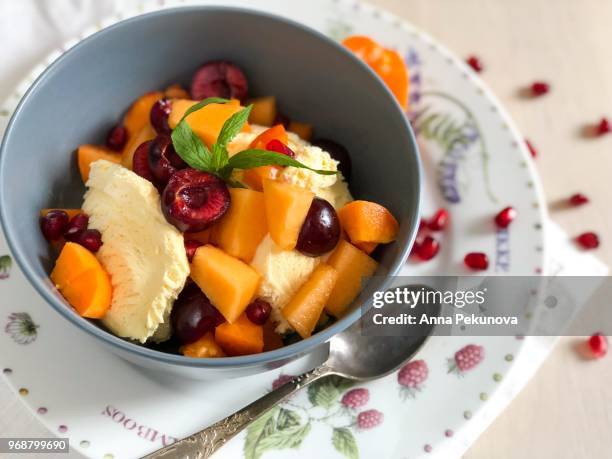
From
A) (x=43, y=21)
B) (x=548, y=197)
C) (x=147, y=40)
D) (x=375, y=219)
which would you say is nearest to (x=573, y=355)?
(x=548, y=197)

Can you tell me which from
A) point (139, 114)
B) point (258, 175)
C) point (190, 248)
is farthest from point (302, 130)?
point (190, 248)

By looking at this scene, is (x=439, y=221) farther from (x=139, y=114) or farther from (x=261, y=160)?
(x=139, y=114)

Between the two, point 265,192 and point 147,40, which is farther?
point 147,40

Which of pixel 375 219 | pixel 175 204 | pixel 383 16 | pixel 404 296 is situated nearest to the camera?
pixel 175 204

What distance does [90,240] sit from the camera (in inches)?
71.9

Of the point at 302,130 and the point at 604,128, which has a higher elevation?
the point at 604,128

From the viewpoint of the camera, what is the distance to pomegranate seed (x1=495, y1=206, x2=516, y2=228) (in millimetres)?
2184

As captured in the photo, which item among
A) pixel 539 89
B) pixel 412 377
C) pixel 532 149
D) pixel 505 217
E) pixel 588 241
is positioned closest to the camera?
pixel 412 377

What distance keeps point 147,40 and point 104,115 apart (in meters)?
0.29

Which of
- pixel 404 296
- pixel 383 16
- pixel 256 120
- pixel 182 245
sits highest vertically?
pixel 383 16

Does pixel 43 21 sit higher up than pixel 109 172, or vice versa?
pixel 43 21

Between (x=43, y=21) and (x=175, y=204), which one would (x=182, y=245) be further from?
(x=43, y=21)

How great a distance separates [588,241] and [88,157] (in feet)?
6.03

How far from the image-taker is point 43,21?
2.66m
